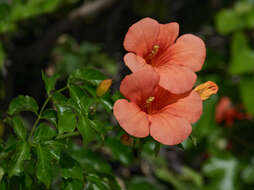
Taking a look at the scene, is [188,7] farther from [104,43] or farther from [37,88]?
[37,88]

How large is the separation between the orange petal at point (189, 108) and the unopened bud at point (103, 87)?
29 cm

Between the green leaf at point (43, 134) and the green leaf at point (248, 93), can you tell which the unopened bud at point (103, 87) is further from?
the green leaf at point (248, 93)

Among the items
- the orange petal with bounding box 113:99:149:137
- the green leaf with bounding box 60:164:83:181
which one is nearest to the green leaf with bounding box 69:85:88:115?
the orange petal with bounding box 113:99:149:137

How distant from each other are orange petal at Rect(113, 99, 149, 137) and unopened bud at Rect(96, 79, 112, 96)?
128 millimetres

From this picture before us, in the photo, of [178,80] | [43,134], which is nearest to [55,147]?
[43,134]

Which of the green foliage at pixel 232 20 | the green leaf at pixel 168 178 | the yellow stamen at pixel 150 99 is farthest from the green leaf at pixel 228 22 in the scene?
the yellow stamen at pixel 150 99

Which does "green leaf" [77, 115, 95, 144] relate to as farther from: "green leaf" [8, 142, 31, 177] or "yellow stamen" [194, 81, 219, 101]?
"yellow stamen" [194, 81, 219, 101]

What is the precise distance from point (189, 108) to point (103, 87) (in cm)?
38

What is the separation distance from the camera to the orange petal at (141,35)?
4.96ft

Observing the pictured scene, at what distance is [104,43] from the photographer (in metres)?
4.46

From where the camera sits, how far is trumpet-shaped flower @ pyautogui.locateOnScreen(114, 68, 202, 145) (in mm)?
1376

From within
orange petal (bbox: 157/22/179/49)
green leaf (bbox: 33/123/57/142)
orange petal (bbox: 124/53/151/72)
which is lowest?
green leaf (bbox: 33/123/57/142)

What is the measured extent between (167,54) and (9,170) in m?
0.87

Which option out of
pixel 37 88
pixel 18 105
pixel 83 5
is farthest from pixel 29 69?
pixel 18 105
